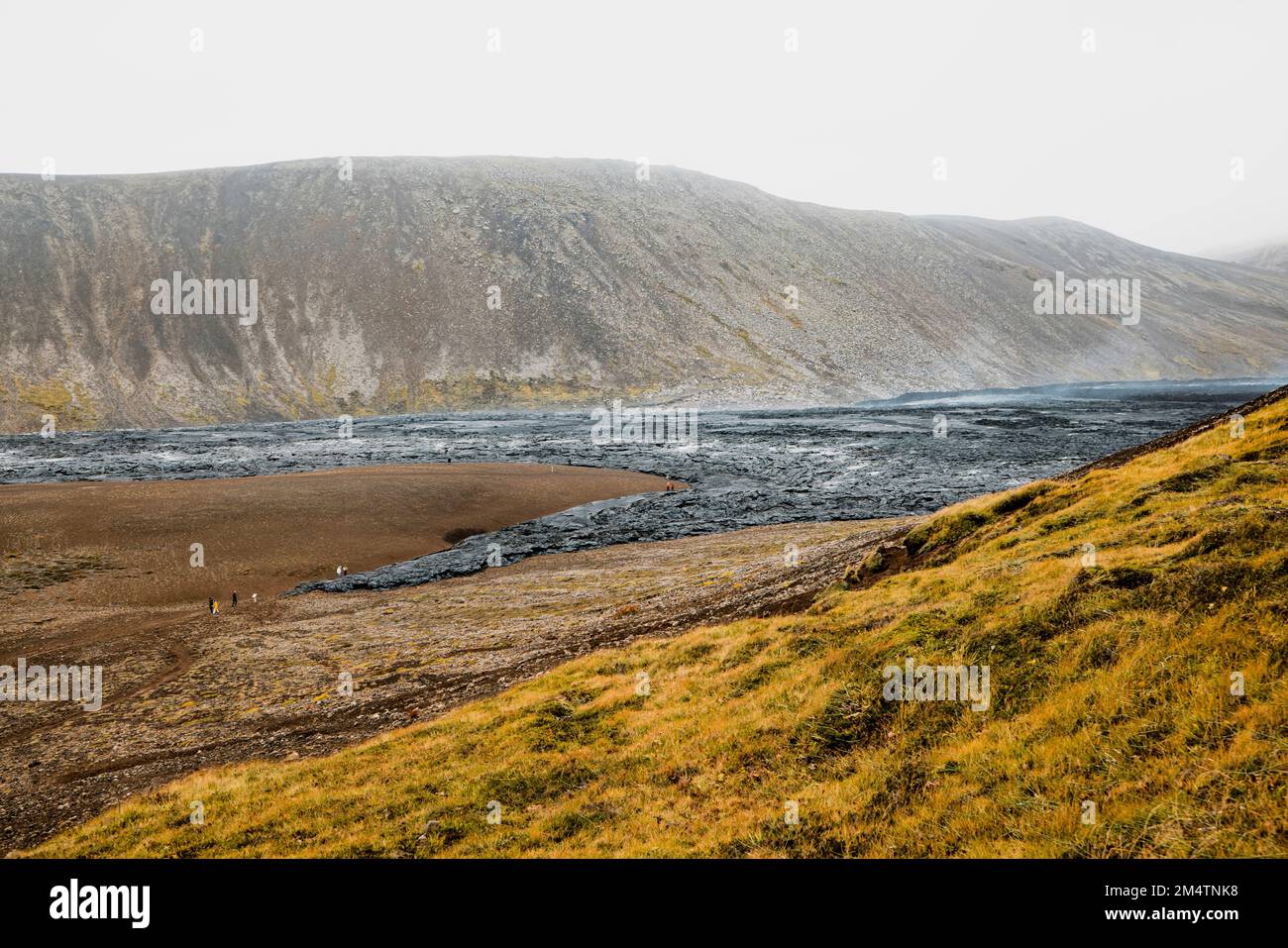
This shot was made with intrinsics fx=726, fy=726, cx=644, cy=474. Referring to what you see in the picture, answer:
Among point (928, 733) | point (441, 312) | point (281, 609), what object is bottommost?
point (281, 609)

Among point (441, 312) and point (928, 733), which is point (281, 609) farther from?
point (441, 312)

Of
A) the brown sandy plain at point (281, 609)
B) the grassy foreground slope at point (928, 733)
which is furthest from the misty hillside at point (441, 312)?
the grassy foreground slope at point (928, 733)

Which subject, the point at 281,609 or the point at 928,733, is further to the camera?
the point at 281,609

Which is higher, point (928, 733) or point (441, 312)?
point (441, 312)

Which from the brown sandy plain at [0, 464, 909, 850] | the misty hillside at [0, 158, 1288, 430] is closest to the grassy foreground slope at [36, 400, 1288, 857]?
the brown sandy plain at [0, 464, 909, 850]

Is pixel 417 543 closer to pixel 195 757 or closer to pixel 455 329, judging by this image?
pixel 195 757

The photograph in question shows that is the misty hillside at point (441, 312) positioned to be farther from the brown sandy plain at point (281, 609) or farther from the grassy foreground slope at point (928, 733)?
the grassy foreground slope at point (928, 733)

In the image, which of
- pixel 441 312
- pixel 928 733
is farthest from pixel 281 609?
pixel 441 312

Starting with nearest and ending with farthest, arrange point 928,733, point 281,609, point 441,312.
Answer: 1. point 928,733
2. point 281,609
3. point 441,312

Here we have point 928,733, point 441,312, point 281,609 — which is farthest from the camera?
point 441,312
